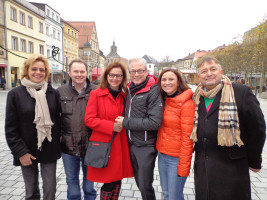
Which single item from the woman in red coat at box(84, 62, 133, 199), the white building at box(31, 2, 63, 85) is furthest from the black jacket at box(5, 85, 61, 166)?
the white building at box(31, 2, 63, 85)

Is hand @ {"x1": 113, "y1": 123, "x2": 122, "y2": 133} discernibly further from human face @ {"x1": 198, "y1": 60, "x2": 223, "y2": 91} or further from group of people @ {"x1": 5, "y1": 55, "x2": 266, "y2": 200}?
human face @ {"x1": 198, "y1": 60, "x2": 223, "y2": 91}

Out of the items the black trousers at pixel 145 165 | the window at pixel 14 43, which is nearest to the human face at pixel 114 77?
the black trousers at pixel 145 165

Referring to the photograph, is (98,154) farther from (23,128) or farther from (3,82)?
(3,82)

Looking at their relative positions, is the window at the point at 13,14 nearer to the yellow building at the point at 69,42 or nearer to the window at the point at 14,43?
the window at the point at 14,43

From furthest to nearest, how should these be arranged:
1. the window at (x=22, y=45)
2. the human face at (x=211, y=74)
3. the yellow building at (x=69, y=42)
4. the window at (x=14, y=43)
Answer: the yellow building at (x=69, y=42)
the window at (x=22, y=45)
the window at (x=14, y=43)
the human face at (x=211, y=74)

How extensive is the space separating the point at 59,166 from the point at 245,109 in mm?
3995

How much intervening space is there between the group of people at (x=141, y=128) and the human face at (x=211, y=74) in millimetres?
10

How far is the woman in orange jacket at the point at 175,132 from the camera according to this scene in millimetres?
2234

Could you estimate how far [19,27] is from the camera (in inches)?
960

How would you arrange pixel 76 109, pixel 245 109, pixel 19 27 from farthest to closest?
pixel 19 27 → pixel 76 109 → pixel 245 109

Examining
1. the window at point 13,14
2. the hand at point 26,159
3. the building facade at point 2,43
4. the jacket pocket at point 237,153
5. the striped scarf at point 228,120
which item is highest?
the window at point 13,14

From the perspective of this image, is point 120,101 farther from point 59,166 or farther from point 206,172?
point 59,166

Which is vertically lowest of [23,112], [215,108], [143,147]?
[143,147]

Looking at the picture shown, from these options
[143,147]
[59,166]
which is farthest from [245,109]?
[59,166]
